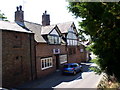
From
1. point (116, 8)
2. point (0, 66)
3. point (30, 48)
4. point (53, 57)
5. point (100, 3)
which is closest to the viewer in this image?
point (116, 8)

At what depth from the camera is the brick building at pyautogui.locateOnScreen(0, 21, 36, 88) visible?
41.5ft

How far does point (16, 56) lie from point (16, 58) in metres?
0.24

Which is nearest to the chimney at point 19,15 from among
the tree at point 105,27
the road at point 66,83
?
the road at point 66,83

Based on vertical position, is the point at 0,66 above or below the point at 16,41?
below

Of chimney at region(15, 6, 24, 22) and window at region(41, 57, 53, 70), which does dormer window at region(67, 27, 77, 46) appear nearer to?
window at region(41, 57, 53, 70)

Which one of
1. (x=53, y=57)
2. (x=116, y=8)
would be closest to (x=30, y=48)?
(x=53, y=57)

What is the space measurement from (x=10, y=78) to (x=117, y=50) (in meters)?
10.5

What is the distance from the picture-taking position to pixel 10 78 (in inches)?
514

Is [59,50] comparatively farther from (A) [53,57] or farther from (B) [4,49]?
(B) [4,49]

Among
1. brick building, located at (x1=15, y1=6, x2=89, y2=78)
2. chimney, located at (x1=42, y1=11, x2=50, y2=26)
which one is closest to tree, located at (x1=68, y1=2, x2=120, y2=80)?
brick building, located at (x1=15, y1=6, x2=89, y2=78)

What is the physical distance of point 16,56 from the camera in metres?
13.9

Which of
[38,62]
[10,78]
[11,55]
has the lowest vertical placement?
[10,78]

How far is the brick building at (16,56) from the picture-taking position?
12.7 meters

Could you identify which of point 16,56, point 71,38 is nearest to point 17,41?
point 16,56
